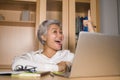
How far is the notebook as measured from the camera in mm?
714

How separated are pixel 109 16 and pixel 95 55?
232cm

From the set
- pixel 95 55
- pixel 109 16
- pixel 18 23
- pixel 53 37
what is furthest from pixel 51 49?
pixel 109 16

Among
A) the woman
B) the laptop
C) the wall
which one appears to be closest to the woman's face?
the woman

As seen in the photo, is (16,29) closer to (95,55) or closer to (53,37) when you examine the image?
(53,37)

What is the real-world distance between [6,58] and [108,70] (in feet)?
6.33

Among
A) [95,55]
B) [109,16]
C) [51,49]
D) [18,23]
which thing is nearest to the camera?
[95,55]

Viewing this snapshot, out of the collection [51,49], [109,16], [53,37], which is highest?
[109,16]

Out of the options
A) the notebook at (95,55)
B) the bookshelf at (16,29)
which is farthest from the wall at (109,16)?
the notebook at (95,55)

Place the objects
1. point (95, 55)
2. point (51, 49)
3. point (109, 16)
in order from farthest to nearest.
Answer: point (109, 16) < point (51, 49) < point (95, 55)

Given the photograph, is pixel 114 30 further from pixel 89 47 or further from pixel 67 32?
pixel 89 47

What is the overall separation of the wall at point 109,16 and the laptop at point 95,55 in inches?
84.8

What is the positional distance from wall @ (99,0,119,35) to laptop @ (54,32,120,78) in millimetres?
2155

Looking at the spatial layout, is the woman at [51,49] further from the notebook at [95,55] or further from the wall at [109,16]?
the wall at [109,16]

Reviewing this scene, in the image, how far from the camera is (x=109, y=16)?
2.94 metres
